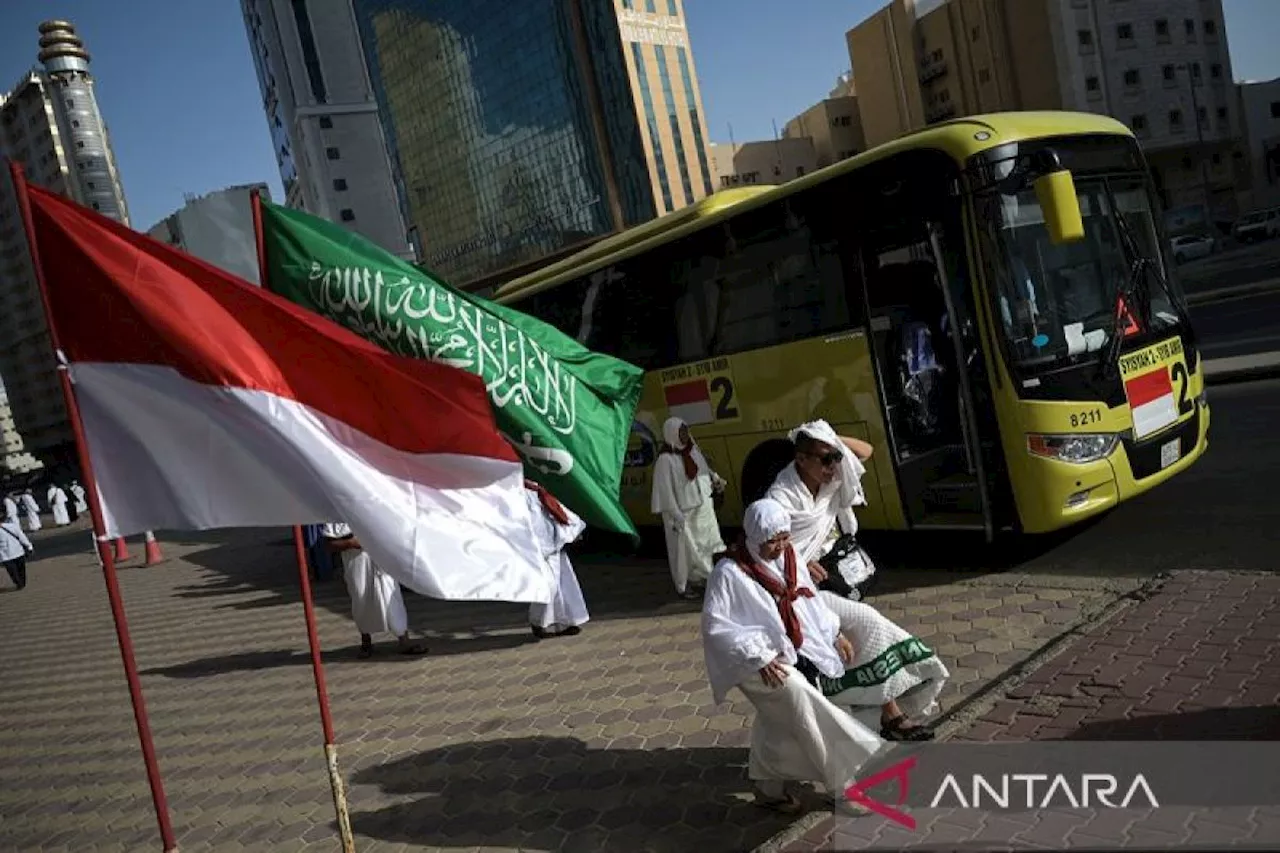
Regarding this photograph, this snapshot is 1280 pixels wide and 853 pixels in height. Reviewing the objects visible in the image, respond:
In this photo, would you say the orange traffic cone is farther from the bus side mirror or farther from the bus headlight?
the bus side mirror

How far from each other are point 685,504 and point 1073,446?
3108 millimetres

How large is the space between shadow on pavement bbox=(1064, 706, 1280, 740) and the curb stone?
0.54 meters

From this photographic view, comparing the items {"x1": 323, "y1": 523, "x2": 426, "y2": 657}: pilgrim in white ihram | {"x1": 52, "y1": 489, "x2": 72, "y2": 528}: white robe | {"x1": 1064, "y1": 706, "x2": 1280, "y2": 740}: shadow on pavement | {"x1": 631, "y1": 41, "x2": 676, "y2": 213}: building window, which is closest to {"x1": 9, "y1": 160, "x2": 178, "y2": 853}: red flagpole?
{"x1": 1064, "y1": 706, "x2": 1280, "y2": 740}: shadow on pavement

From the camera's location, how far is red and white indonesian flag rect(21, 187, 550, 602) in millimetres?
3393

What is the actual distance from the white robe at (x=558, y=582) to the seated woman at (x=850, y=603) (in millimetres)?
2986

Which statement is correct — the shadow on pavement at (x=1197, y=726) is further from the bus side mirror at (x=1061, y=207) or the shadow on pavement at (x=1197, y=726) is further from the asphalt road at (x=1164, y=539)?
the bus side mirror at (x=1061, y=207)

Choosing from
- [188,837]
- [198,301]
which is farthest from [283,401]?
[188,837]

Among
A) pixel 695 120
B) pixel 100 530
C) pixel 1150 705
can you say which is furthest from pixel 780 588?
pixel 695 120

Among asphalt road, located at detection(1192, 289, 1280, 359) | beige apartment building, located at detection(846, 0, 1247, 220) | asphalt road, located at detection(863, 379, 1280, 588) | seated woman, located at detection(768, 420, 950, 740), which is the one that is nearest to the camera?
seated woman, located at detection(768, 420, 950, 740)

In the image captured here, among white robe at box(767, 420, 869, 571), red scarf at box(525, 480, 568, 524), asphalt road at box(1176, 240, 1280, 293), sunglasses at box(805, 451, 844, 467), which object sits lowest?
asphalt road at box(1176, 240, 1280, 293)

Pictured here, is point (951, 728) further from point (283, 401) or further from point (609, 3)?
point (609, 3)

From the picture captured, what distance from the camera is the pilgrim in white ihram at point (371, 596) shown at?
8.18 meters

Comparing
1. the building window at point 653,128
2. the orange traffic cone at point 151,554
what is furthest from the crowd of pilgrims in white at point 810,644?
the building window at point 653,128

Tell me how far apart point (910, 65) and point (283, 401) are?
58.9m
